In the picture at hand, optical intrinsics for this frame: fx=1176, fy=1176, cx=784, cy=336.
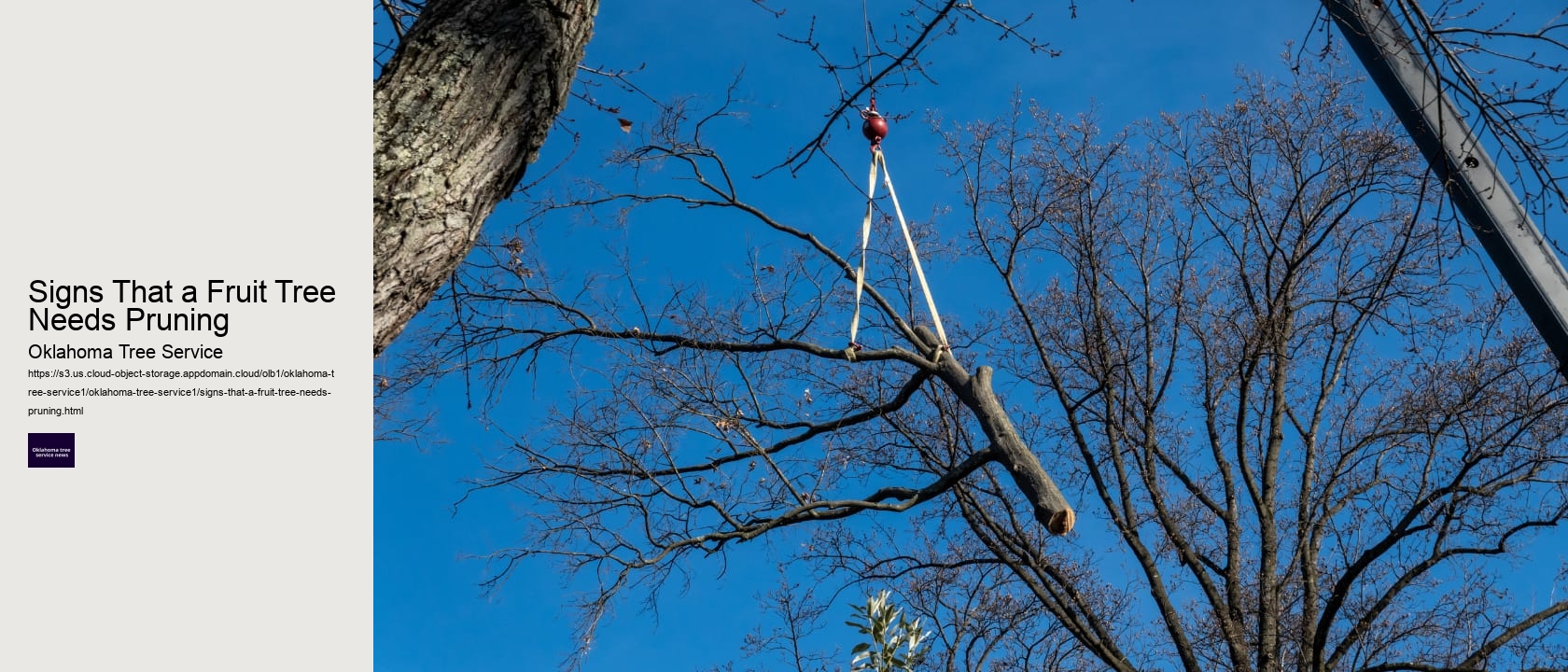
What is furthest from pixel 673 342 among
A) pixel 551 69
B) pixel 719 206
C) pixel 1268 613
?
pixel 551 69
